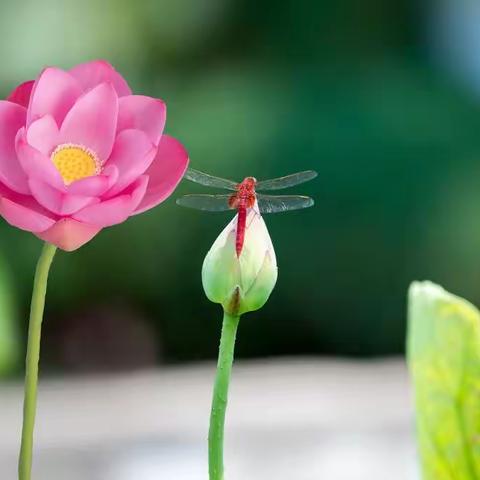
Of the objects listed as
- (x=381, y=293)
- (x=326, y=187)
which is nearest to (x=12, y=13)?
(x=326, y=187)

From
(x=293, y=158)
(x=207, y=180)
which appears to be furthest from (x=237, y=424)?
(x=207, y=180)

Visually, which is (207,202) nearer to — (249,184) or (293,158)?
(249,184)

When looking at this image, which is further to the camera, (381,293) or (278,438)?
(381,293)

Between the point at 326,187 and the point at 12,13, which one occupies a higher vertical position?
the point at 12,13

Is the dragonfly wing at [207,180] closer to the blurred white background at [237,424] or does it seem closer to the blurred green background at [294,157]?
the blurred white background at [237,424]

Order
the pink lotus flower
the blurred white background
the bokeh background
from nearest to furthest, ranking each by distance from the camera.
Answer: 1. the pink lotus flower
2. the blurred white background
3. the bokeh background

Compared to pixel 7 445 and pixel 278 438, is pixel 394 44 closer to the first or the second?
pixel 278 438

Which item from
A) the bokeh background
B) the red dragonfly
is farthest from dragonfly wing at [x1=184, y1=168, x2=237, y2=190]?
the bokeh background

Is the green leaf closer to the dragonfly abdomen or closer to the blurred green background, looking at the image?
the dragonfly abdomen
